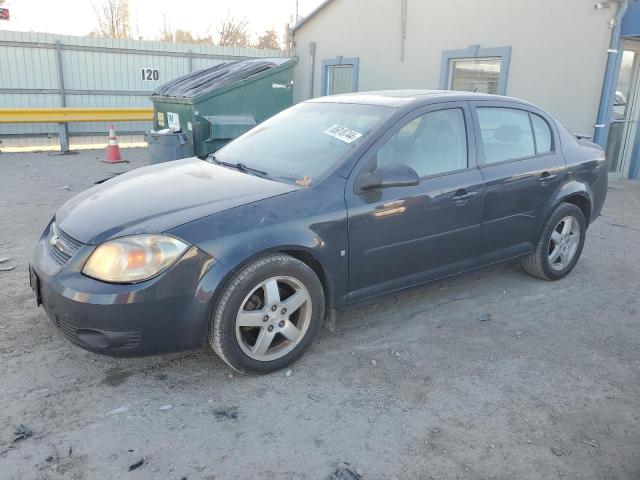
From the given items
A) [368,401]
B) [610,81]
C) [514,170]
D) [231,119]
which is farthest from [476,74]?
[368,401]

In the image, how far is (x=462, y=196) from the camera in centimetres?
374

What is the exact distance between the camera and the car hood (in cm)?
286

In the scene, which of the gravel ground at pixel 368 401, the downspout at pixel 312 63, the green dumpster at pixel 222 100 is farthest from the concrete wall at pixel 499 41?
the gravel ground at pixel 368 401

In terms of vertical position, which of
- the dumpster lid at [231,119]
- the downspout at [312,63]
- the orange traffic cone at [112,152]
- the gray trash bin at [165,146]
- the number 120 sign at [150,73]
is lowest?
the orange traffic cone at [112,152]

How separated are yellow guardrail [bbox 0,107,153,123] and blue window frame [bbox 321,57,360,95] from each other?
4.50m

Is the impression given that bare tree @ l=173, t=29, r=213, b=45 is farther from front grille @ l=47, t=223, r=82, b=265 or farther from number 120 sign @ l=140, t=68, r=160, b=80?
front grille @ l=47, t=223, r=82, b=265

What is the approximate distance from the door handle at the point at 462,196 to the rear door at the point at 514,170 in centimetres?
17

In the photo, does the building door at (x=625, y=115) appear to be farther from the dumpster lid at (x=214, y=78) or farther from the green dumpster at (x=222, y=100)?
the dumpster lid at (x=214, y=78)

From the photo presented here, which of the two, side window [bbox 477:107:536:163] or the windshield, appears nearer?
the windshield

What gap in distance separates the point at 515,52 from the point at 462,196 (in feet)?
21.5

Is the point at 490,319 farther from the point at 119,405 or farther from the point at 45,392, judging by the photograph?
the point at 45,392

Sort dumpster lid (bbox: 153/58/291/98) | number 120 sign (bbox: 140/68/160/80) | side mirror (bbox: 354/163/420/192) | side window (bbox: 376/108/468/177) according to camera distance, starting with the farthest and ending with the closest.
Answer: number 120 sign (bbox: 140/68/160/80) < dumpster lid (bbox: 153/58/291/98) < side window (bbox: 376/108/468/177) < side mirror (bbox: 354/163/420/192)

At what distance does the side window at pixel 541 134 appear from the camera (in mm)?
4418

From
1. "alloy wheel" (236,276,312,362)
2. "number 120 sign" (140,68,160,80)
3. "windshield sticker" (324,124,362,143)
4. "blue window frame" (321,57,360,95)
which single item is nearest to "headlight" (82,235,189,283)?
"alloy wheel" (236,276,312,362)
